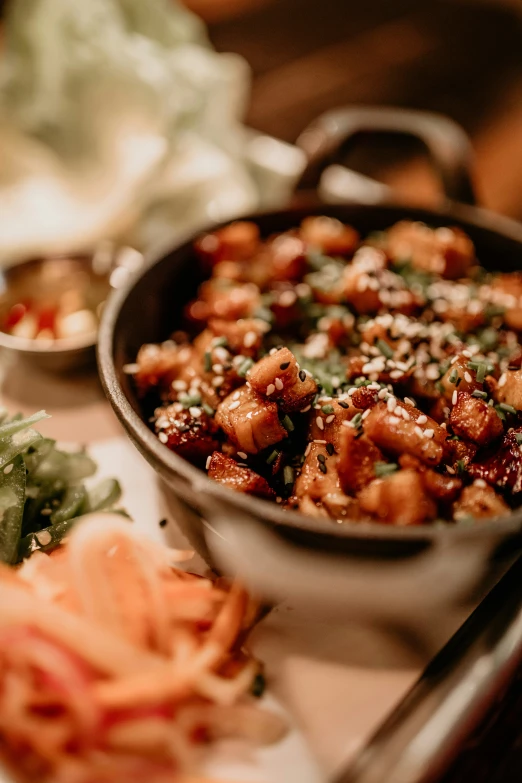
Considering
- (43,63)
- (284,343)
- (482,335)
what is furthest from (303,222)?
(43,63)

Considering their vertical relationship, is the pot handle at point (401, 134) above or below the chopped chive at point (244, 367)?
above

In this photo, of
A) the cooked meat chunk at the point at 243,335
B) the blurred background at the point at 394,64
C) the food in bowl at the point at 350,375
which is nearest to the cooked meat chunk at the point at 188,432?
the food in bowl at the point at 350,375

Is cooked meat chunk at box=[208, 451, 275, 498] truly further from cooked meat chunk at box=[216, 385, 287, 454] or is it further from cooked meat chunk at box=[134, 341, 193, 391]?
cooked meat chunk at box=[134, 341, 193, 391]

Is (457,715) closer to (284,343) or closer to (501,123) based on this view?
(284,343)

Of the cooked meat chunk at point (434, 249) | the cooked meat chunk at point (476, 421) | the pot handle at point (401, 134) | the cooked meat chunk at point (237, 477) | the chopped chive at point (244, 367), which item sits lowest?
the cooked meat chunk at point (237, 477)

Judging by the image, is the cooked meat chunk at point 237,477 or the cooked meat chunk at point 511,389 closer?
the cooked meat chunk at point 237,477

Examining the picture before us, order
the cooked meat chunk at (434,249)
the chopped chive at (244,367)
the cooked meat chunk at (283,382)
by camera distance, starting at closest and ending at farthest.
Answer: the cooked meat chunk at (283,382) → the chopped chive at (244,367) → the cooked meat chunk at (434,249)

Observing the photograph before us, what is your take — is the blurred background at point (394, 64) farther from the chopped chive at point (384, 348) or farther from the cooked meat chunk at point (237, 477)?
the cooked meat chunk at point (237, 477)
